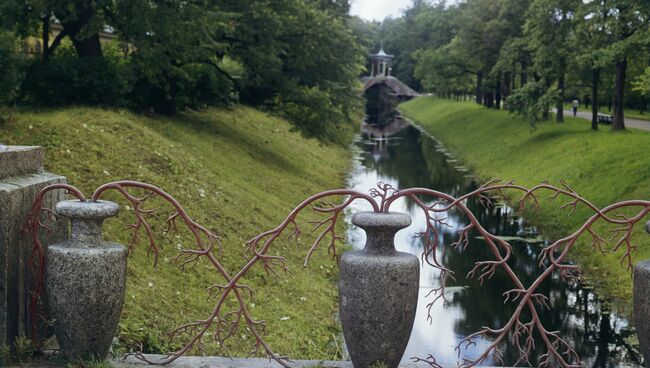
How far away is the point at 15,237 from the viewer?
546cm

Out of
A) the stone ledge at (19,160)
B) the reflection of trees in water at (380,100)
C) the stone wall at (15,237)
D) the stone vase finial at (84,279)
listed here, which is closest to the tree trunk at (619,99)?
the stone ledge at (19,160)

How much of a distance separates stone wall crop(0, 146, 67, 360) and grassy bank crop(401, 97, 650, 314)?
11.1 meters

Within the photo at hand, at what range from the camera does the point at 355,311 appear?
5.17 meters

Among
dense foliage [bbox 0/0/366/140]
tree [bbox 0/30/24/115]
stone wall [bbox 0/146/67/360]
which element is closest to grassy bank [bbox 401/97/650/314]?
dense foliage [bbox 0/0/366/140]

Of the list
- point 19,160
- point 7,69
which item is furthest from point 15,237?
point 7,69

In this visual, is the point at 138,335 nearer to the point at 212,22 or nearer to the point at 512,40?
the point at 212,22

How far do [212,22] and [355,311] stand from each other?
1744cm

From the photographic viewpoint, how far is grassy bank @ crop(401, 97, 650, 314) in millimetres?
16203

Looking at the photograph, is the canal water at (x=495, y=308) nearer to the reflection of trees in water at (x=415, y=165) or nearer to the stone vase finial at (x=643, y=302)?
the stone vase finial at (x=643, y=302)

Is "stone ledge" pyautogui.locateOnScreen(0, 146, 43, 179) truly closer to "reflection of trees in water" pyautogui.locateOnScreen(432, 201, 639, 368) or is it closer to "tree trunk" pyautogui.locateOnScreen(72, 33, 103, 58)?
"reflection of trees in water" pyautogui.locateOnScreen(432, 201, 639, 368)

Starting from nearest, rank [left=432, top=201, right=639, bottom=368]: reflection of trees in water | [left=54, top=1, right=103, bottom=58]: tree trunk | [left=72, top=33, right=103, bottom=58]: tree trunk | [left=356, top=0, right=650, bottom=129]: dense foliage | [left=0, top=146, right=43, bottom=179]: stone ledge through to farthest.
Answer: [left=0, top=146, right=43, bottom=179]: stone ledge, [left=432, top=201, right=639, bottom=368]: reflection of trees in water, [left=54, top=1, right=103, bottom=58]: tree trunk, [left=72, top=33, right=103, bottom=58]: tree trunk, [left=356, top=0, right=650, bottom=129]: dense foliage

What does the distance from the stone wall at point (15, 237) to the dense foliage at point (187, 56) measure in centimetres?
959

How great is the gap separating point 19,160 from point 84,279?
119 cm

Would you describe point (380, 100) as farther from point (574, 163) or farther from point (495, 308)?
point (495, 308)
